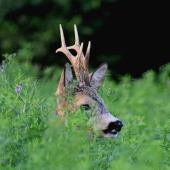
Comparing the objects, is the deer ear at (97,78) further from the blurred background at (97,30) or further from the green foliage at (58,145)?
the blurred background at (97,30)

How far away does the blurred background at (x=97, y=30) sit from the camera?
40.3 feet

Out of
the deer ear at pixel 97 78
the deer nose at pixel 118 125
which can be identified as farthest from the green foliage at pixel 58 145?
the deer ear at pixel 97 78

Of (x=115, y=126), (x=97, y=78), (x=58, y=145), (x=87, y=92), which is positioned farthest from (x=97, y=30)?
(x=58, y=145)

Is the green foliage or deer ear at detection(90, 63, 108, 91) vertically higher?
deer ear at detection(90, 63, 108, 91)

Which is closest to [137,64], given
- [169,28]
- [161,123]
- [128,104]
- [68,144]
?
[169,28]

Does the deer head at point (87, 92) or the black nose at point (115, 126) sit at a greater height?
the deer head at point (87, 92)

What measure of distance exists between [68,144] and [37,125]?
43 centimetres

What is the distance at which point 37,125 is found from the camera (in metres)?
4.07

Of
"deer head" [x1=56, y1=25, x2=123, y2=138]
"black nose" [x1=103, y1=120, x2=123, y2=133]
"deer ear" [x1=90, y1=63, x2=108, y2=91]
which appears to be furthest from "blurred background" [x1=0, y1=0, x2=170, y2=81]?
"black nose" [x1=103, y1=120, x2=123, y2=133]

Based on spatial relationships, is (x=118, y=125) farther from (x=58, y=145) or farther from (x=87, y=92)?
(x=58, y=145)

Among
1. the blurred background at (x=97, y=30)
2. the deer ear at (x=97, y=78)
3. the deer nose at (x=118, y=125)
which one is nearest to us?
the deer nose at (x=118, y=125)

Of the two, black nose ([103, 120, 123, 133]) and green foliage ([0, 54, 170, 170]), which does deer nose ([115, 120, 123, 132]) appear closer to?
black nose ([103, 120, 123, 133])

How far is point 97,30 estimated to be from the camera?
42.1 feet

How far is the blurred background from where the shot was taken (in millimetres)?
12281
